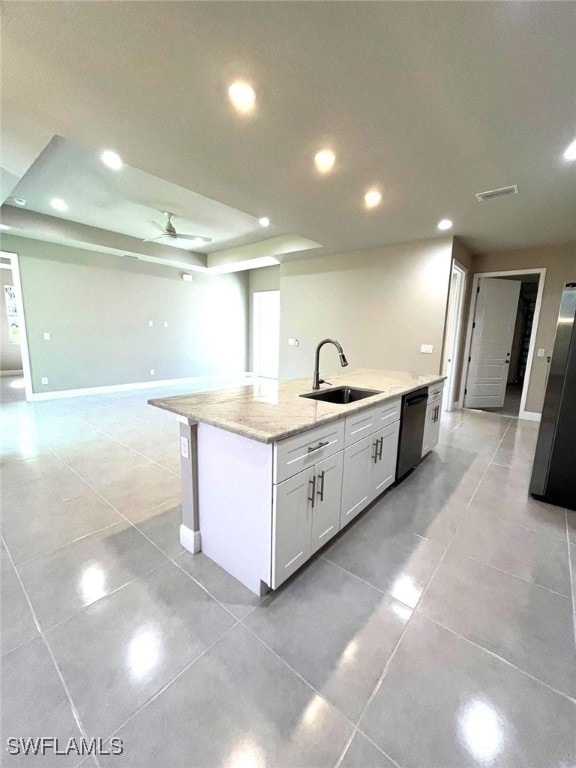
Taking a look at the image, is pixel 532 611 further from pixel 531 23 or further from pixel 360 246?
pixel 360 246

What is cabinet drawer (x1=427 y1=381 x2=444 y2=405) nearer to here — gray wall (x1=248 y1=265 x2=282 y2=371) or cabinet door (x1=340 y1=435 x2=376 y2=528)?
cabinet door (x1=340 y1=435 x2=376 y2=528)

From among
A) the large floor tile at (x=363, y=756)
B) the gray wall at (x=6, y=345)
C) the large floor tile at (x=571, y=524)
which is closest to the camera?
the large floor tile at (x=363, y=756)

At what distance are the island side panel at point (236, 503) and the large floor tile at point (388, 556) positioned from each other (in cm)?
55

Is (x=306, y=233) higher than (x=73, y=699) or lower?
higher

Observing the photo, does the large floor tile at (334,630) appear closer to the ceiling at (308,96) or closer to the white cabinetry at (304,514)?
the white cabinetry at (304,514)

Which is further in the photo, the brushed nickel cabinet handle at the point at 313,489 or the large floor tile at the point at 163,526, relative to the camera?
the large floor tile at the point at 163,526

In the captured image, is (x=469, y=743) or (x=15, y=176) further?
(x=15, y=176)

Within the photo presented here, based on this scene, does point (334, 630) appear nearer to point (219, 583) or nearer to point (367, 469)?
point (219, 583)

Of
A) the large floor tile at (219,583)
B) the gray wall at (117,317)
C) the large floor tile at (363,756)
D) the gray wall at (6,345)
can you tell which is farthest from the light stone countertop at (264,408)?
the gray wall at (6,345)

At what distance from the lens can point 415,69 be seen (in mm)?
1584

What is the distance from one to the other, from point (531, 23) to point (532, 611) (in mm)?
2731

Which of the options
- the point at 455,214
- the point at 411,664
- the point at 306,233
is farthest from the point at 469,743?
the point at 306,233

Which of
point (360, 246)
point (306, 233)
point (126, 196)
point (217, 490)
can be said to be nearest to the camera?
point (217, 490)

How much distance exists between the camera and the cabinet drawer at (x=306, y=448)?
1392 mm
